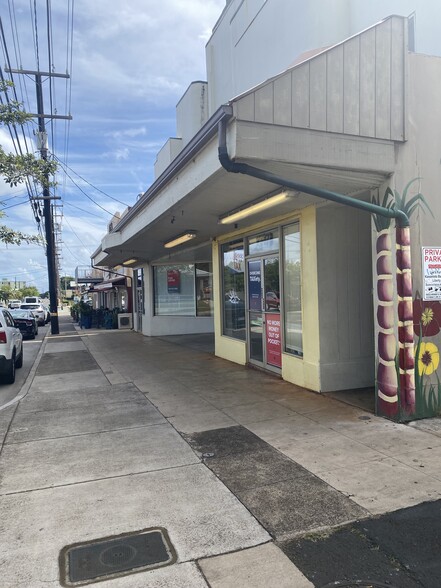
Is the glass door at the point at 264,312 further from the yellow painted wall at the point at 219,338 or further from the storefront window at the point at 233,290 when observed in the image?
the yellow painted wall at the point at 219,338

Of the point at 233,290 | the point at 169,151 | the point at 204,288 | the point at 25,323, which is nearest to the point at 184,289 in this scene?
the point at 204,288

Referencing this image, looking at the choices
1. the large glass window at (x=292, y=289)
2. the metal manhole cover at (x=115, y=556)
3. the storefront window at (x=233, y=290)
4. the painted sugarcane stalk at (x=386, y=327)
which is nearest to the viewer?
the metal manhole cover at (x=115, y=556)

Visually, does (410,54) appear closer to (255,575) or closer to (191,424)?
(191,424)

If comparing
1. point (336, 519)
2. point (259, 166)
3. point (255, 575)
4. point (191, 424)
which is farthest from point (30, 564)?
point (259, 166)

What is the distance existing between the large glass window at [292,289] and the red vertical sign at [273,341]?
0.31m

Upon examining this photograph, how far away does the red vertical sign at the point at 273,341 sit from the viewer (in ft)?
28.4

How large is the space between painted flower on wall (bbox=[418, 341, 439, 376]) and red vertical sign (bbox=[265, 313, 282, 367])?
3.14 metres

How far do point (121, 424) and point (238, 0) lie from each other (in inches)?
463

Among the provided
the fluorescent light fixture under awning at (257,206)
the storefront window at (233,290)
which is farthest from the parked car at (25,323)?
the fluorescent light fixture under awning at (257,206)

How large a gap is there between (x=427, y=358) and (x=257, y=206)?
3129 mm

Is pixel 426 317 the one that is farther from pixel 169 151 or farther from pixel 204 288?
pixel 169 151

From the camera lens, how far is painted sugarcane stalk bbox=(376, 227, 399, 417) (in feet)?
18.8

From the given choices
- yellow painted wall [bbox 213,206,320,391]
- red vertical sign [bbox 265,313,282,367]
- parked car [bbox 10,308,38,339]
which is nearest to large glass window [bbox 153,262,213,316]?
parked car [bbox 10,308,38,339]

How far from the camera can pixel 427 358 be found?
5828mm
